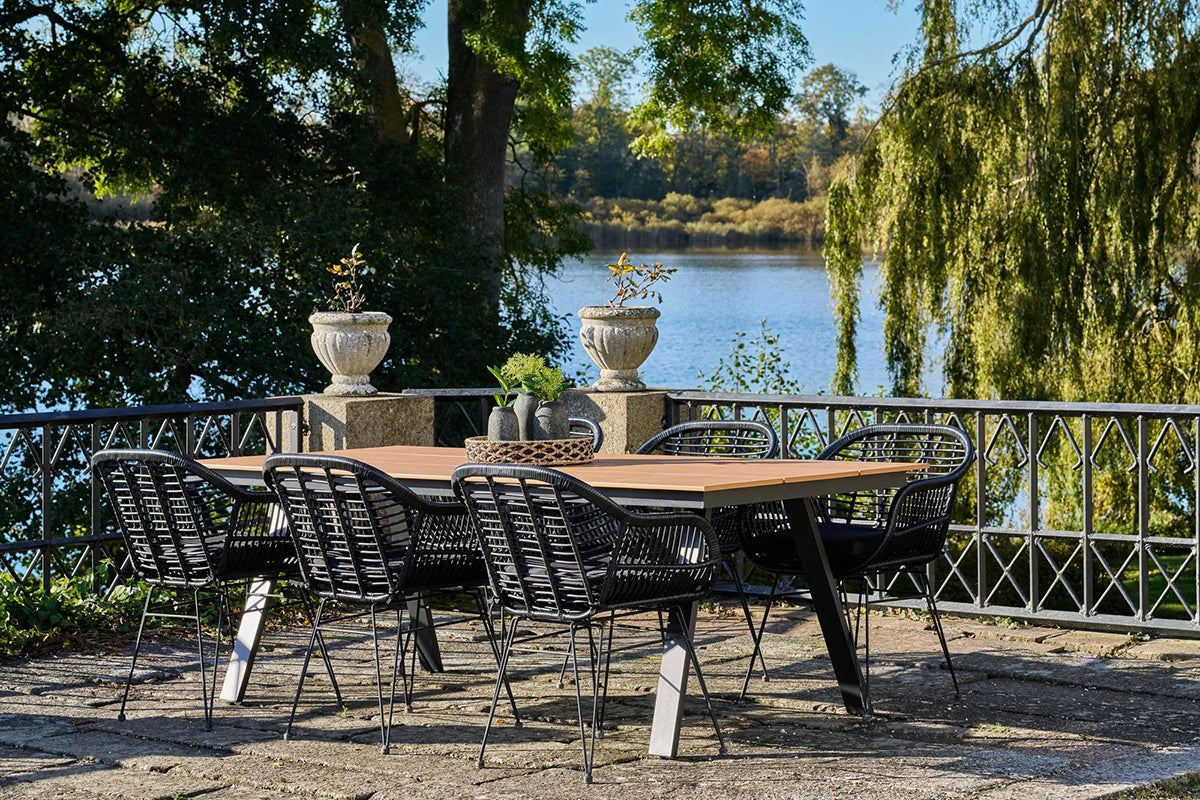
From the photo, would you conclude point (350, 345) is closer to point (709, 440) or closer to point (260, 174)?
point (709, 440)

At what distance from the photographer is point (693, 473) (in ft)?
16.9

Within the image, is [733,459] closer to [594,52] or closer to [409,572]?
[409,572]

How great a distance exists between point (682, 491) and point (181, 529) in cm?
187

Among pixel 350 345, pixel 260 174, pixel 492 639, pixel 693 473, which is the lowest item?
pixel 492 639

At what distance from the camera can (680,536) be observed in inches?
191

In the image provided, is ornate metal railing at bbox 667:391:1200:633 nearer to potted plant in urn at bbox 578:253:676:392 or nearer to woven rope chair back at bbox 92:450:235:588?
potted plant in urn at bbox 578:253:676:392

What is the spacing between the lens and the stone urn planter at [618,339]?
788 centimetres

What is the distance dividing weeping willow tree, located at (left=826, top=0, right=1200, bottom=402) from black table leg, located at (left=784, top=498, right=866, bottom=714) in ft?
19.7

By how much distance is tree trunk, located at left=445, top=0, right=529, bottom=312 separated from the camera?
1594 centimetres

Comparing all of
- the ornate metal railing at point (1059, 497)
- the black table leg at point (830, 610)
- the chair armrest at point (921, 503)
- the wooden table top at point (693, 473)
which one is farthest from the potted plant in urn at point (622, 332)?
the black table leg at point (830, 610)

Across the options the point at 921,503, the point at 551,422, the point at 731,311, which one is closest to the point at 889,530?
the point at 921,503

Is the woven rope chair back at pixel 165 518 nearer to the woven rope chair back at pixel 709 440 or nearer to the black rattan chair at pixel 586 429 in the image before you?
the black rattan chair at pixel 586 429

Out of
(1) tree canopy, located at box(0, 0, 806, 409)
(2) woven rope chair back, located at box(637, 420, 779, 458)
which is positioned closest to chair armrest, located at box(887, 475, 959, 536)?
(2) woven rope chair back, located at box(637, 420, 779, 458)

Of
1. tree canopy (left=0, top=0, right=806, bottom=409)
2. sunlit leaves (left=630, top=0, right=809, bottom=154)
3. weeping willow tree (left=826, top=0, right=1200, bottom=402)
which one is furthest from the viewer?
sunlit leaves (left=630, top=0, right=809, bottom=154)
